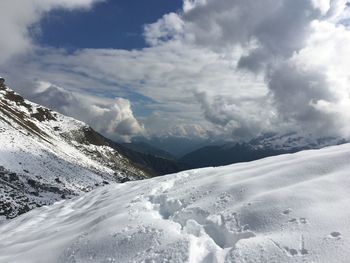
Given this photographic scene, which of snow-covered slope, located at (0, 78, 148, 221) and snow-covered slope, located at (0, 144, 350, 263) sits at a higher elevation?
snow-covered slope, located at (0, 78, 148, 221)

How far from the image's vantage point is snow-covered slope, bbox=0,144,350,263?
8.15 meters

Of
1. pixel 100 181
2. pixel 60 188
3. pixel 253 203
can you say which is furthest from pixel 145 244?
pixel 100 181

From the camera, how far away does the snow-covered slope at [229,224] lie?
815 centimetres

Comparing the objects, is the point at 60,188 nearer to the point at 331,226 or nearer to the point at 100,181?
the point at 100,181

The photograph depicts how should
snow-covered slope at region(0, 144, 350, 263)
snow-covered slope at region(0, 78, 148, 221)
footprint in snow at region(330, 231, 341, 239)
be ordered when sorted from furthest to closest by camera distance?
snow-covered slope at region(0, 78, 148, 221)
snow-covered slope at region(0, 144, 350, 263)
footprint in snow at region(330, 231, 341, 239)

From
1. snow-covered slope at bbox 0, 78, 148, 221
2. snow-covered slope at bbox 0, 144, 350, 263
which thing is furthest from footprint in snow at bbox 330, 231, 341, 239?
snow-covered slope at bbox 0, 78, 148, 221

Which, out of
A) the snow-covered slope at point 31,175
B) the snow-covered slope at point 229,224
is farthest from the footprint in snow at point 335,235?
the snow-covered slope at point 31,175

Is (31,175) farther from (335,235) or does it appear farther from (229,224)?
(335,235)

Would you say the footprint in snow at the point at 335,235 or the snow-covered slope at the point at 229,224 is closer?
the footprint in snow at the point at 335,235

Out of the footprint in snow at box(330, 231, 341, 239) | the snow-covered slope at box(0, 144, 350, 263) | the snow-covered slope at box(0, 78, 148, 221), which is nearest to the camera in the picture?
the footprint in snow at box(330, 231, 341, 239)

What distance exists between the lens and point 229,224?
9711mm

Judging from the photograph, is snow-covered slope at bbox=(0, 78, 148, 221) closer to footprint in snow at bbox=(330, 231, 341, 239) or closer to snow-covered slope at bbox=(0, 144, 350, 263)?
snow-covered slope at bbox=(0, 144, 350, 263)

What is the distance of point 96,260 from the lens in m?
9.69

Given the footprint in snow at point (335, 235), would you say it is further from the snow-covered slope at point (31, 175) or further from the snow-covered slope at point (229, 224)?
the snow-covered slope at point (31, 175)
